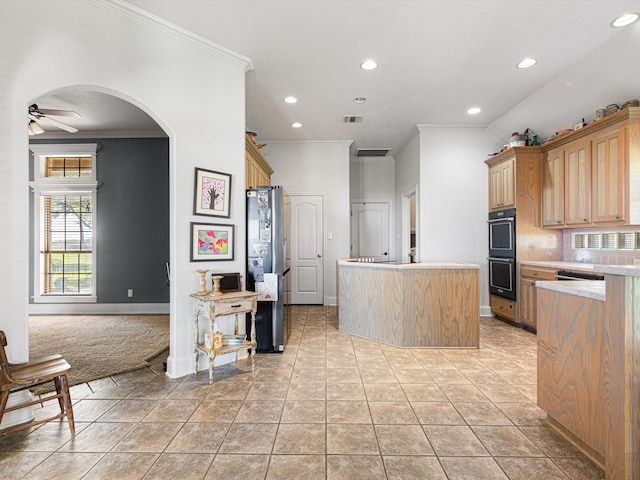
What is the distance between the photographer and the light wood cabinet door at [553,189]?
4.16 metres

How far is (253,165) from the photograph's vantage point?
4.40 metres

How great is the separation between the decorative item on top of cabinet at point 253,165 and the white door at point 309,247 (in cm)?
108

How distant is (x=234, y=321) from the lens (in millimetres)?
3281

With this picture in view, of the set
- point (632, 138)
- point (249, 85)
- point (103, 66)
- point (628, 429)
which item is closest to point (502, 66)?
point (632, 138)

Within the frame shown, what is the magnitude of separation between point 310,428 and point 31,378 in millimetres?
1678

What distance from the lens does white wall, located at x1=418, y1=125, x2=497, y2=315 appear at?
5.33 m

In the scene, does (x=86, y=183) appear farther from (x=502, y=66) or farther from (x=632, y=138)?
(x=632, y=138)

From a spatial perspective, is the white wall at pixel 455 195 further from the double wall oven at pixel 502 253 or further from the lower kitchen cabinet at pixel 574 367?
the lower kitchen cabinet at pixel 574 367

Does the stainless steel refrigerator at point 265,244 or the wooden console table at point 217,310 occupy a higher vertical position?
the stainless steel refrigerator at point 265,244

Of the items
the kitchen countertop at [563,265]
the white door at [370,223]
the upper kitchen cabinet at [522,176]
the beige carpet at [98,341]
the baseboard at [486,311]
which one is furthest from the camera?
the white door at [370,223]

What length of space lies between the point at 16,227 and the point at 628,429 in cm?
356

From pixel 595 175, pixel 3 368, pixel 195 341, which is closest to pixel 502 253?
pixel 595 175

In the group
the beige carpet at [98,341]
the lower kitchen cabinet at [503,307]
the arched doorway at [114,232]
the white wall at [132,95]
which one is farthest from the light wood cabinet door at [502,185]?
the arched doorway at [114,232]

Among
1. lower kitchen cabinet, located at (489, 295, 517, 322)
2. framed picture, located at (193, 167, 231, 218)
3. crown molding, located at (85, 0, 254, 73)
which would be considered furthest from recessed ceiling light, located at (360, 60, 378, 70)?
lower kitchen cabinet, located at (489, 295, 517, 322)
